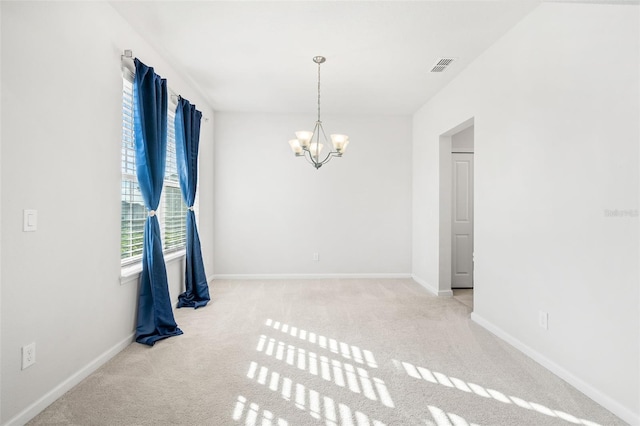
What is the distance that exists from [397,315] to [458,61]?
2.75 metres

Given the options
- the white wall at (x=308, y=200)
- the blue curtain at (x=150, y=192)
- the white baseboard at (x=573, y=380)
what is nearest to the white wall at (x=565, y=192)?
the white baseboard at (x=573, y=380)

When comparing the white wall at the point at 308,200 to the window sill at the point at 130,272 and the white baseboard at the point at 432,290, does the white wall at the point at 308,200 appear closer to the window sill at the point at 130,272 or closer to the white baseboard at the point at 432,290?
the white baseboard at the point at 432,290

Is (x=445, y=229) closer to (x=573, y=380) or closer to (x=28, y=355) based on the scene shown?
(x=573, y=380)

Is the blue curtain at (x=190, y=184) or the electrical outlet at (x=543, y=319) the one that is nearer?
the electrical outlet at (x=543, y=319)

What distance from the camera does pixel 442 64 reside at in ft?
11.9

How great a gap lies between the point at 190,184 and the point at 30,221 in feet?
7.98

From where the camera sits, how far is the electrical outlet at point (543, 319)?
8.26 ft

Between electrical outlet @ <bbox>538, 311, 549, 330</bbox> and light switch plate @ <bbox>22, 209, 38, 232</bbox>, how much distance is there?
3359mm

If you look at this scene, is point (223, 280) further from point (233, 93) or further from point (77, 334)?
point (77, 334)

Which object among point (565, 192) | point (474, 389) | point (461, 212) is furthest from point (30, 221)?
point (461, 212)

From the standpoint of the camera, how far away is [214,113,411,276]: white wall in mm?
5527

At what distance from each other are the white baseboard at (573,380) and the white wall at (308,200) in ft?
8.64

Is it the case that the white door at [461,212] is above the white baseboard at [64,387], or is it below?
above

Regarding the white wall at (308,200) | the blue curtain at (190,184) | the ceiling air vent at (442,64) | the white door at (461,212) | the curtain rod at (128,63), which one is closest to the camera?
the curtain rod at (128,63)
